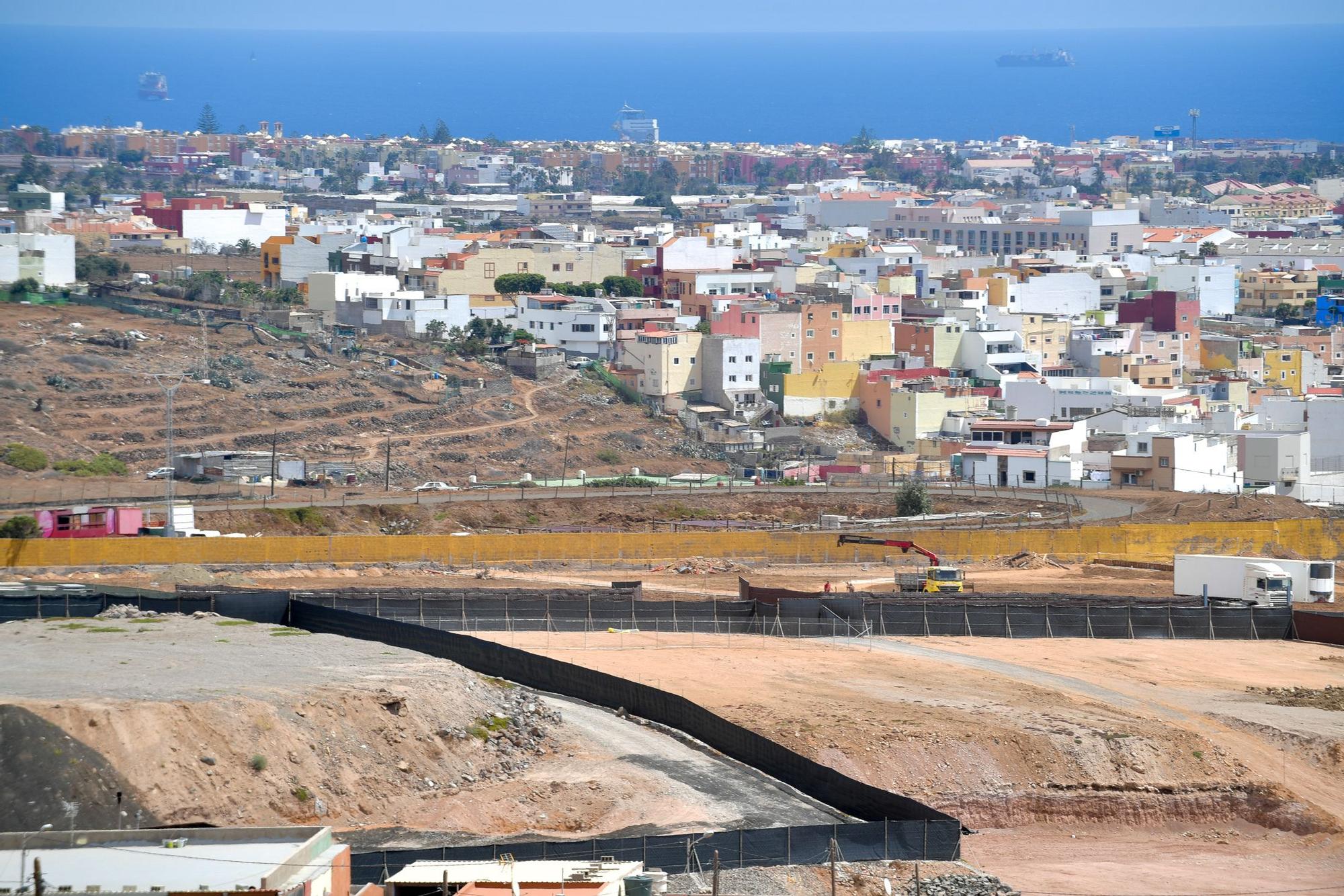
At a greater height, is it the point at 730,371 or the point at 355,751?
the point at 730,371

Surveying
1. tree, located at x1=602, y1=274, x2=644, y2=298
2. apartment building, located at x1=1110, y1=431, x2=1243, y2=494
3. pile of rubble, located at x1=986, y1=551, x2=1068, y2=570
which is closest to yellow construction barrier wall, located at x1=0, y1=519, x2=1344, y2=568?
pile of rubble, located at x1=986, y1=551, x2=1068, y2=570

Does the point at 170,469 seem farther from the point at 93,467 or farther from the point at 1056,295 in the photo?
the point at 1056,295

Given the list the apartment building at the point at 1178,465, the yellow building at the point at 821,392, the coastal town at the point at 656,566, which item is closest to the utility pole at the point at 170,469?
the coastal town at the point at 656,566

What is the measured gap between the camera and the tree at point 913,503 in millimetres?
47875

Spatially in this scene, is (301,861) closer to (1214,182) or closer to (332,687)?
(332,687)

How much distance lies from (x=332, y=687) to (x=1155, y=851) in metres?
9.59

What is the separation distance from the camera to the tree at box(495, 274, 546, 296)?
259ft

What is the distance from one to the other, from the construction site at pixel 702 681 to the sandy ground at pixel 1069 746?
0.19 ft

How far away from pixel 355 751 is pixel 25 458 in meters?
29.3

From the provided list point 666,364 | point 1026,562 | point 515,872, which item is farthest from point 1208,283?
point 515,872

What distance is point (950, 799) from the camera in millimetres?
24312

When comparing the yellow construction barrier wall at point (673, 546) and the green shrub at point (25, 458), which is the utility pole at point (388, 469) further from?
the yellow construction barrier wall at point (673, 546)

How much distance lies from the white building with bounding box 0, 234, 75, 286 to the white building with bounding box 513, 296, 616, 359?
1701 cm

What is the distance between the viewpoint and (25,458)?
A: 163 ft
